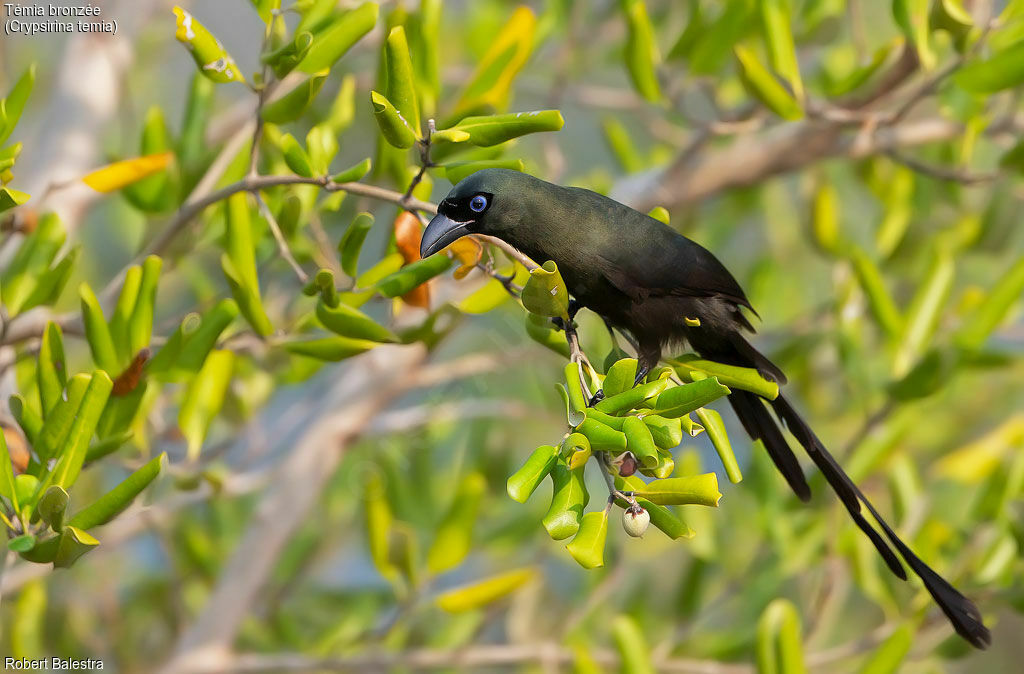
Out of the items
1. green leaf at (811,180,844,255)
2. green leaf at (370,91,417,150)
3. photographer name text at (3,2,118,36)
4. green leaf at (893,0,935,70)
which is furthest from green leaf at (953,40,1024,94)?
photographer name text at (3,2,118,36)

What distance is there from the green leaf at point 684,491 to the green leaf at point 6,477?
2.42 feet

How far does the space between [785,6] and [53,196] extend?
1.47m

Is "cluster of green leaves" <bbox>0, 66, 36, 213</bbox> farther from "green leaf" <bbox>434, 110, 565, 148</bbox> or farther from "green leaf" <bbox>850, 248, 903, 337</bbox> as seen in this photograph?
"green leaf" <bbox>850, 248, 903, 337</bbox>

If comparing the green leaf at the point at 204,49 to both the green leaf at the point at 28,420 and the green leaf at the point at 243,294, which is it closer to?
the green leaf at the point at 243,294

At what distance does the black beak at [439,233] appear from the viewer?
136cm

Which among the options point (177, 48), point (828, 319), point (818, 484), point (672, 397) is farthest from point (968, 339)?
point (177, 48)

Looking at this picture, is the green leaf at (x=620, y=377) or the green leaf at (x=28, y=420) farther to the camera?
the green leaf at (x=28, y=420)

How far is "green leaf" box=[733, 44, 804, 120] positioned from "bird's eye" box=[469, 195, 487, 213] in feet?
2.16

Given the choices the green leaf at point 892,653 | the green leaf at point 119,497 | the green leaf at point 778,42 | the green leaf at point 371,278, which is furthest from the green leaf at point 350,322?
the green leaf at point 892,653

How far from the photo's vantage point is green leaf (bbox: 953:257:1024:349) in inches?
77.8

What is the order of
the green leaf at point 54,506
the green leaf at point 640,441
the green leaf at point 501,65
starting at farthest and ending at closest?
the green leaf at point 501,65 < the green leaf at point 54,506 < the green leaf at point 640,441

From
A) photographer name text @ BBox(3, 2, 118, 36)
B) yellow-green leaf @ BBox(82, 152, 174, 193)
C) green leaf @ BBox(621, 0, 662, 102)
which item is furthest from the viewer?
photographer name text @ BBox(3, 2, 118, 36)

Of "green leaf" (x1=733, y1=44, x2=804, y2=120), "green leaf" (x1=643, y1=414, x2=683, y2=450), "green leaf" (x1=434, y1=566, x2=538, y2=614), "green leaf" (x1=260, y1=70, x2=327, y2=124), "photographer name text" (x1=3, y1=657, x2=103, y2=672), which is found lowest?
"photographer name text" (x1=3, y1=657, x2=103, y2=672)

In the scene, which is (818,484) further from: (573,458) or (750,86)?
(573,458)
